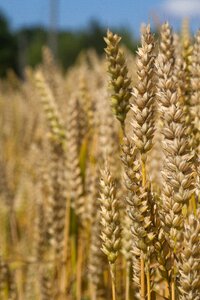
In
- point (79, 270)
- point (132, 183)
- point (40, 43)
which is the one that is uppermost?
point (40, 43)

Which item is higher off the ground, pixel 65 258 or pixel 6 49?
pixel 6 49

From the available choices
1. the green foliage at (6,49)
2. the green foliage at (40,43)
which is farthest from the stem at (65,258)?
the green foliage at (6,49)

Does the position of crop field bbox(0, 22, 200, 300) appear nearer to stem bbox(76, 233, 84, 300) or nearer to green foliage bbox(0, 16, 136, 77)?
stem bbox(76, 233, 84, 300)

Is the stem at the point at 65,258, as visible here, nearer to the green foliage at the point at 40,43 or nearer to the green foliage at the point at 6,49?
the green foliage at the point at 40,43

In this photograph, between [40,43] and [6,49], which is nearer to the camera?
[6,49]

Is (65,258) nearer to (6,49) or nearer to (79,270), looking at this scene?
(79,270)

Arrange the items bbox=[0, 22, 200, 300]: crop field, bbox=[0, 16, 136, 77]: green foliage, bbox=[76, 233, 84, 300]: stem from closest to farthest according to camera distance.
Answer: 1. bbox=[0, 22, 200, 300]: crop field
2. bbox=[76, 233, 84, 300]: stem
3. bbox=[0, 16, 136, 77]: green foliage

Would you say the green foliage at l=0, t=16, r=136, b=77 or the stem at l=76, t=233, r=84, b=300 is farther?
the green foliage at l=0, t=16, r=136, b=77

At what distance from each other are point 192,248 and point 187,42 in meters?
0.58

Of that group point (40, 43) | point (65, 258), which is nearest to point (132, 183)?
point (65, 258)

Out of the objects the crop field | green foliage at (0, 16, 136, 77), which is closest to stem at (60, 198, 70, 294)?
the crop field

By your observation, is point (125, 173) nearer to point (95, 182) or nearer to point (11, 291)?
point (95, 182)

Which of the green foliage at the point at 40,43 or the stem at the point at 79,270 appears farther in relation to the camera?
the green foliage at the point at 40,43

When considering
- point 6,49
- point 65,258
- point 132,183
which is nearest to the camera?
point 132,183
